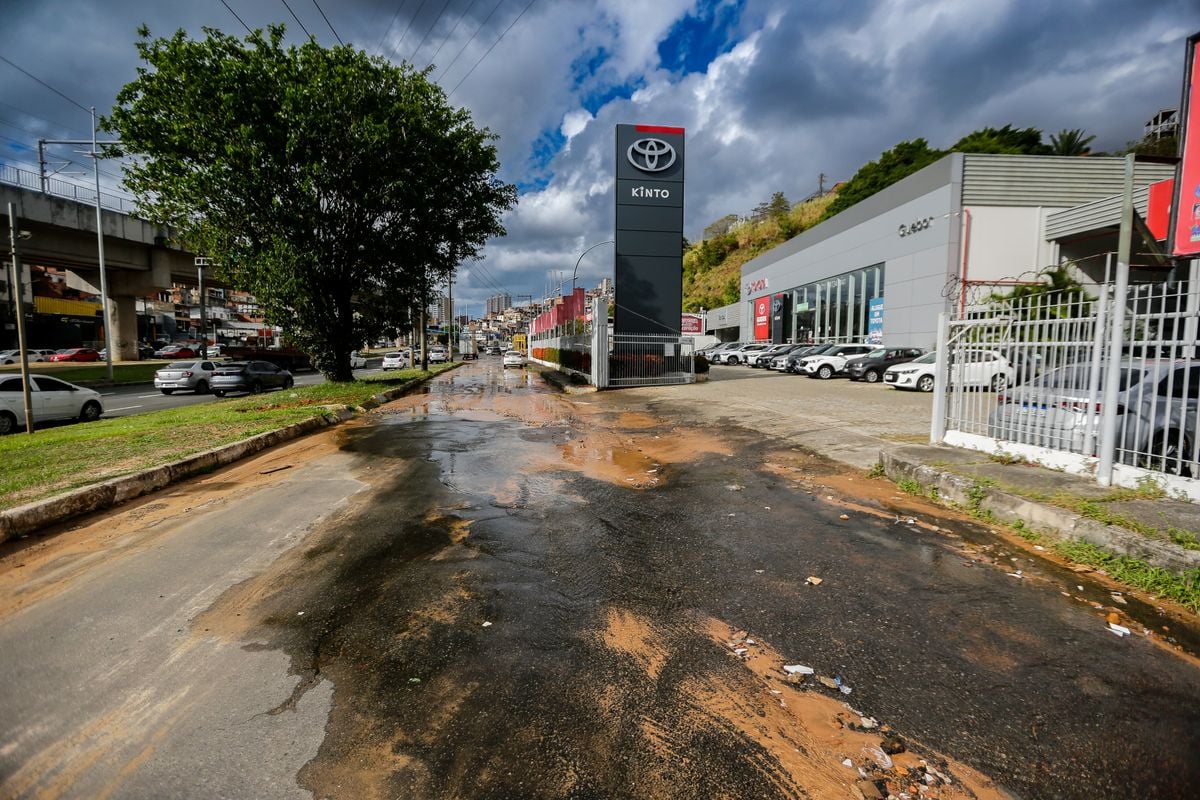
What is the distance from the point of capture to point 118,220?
32.0m

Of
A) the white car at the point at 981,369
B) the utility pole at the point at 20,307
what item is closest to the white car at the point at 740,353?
the white car at the point at 981,369

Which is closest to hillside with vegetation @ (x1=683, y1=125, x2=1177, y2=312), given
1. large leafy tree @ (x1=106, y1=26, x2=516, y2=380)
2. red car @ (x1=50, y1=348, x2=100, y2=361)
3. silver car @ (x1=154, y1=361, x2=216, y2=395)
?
large leafy tree @ (x1=106, y1=26, x2=516, y2=380)

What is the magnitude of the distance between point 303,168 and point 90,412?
9091 millimetres

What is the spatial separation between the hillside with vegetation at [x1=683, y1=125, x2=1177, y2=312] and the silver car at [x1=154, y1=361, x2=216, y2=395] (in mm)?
40820

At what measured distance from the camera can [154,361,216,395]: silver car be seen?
2427 cm

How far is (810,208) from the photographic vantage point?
2889 inches

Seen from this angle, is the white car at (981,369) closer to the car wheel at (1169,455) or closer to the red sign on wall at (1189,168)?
the car wheel at (1169,455)

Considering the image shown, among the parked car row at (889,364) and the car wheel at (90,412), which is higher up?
the parked car row at (889,364)

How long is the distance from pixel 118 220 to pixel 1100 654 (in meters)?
42.5

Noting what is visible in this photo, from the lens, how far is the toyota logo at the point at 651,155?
2467 cm

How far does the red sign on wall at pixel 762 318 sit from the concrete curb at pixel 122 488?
42.7 meters

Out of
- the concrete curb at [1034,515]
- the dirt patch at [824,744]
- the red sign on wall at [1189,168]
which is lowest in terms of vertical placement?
the dirt patch at [824,744]

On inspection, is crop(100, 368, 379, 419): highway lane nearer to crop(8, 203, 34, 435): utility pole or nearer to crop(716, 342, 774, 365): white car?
crop(8, 203, 34, 435): utility pole

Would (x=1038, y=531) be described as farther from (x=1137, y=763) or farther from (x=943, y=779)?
(x=943, y=779)
